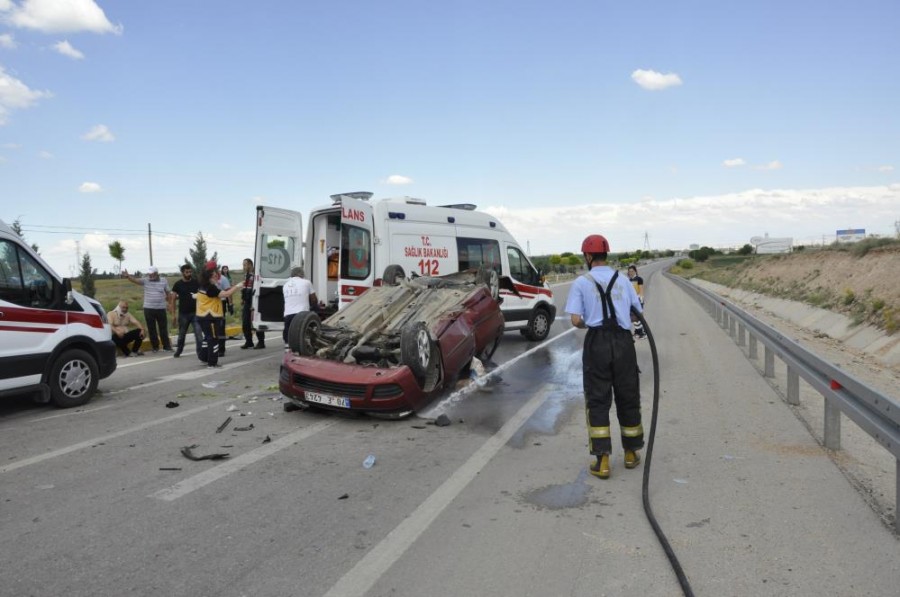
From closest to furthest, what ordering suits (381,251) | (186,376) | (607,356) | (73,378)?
(607,356), (73,378), (186,376), (381,251)

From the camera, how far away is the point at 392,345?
758 centimetres

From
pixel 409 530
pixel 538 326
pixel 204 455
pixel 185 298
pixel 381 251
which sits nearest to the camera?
pixel 409 530

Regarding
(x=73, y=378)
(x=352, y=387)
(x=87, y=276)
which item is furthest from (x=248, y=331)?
(x=87, y=276)

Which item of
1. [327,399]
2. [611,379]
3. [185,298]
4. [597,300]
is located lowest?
[327,399]

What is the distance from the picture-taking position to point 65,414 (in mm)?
7484

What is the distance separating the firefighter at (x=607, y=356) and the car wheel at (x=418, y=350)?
217 cm

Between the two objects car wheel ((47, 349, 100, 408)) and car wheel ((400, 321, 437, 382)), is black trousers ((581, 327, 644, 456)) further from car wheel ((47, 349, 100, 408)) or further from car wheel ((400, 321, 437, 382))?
car wheel ((47, 349, 100, 408))

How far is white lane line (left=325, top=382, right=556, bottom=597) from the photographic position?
11.0 feet

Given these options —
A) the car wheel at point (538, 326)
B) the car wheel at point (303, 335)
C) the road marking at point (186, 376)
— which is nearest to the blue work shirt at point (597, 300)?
the car wheel at point (303, 335)

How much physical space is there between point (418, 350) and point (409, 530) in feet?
10.1

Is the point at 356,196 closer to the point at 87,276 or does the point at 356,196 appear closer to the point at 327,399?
the point at 327,399

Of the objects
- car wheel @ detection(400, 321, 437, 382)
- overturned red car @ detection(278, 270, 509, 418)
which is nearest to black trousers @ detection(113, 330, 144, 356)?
overturned red car @ detection(278, 270, 509, 418)

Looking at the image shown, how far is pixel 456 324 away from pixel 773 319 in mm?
15507

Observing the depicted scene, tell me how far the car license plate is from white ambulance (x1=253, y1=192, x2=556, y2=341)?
3.62m
